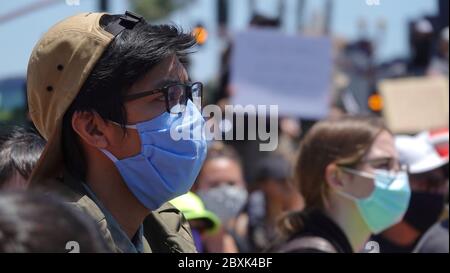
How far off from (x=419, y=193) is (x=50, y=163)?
10.5 feet

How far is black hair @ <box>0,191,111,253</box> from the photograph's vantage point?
137cm

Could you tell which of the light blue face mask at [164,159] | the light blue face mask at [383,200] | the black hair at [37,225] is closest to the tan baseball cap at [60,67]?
the light blue face mask at [164,159]

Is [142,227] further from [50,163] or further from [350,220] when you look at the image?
[350,220]

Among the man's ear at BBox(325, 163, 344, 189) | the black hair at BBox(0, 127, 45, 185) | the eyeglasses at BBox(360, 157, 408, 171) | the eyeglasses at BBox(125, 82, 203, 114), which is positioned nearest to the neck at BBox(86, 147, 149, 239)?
the eyeglasses at BBox(125, 82, 203, 114)

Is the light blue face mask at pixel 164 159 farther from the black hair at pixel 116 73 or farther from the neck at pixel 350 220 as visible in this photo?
the neck at pixel 350 220

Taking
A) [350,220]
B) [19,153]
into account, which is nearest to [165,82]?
[19,153]

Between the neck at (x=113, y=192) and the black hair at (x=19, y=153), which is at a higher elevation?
the neck at (x=113, y=192)

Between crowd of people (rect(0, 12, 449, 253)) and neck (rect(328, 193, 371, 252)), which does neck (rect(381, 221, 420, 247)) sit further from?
neck (rect(328, 193, 371, 252))

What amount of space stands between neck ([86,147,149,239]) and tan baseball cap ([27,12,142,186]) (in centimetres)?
9

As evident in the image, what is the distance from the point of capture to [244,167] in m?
7.53

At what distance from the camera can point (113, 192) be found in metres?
2.38

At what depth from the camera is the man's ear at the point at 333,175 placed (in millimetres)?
3768
